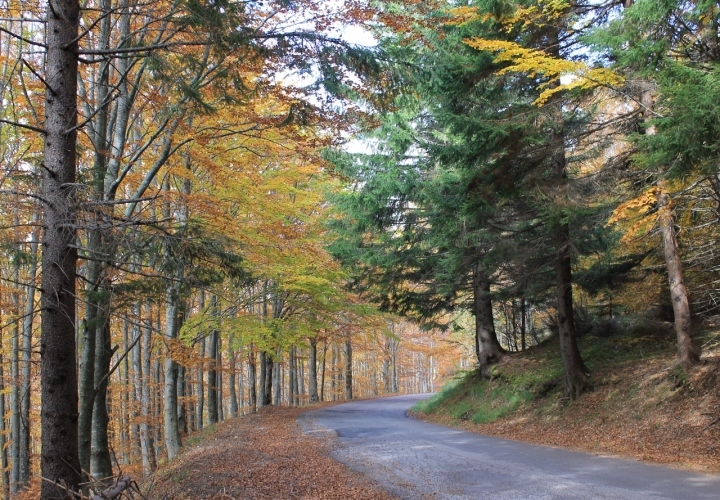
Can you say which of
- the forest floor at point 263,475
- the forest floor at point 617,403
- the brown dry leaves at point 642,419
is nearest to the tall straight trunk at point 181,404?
the forest floor at point 263,475

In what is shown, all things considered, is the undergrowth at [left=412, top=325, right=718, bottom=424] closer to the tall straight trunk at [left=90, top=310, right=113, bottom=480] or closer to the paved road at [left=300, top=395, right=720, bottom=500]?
the paved road at [left=300, top=395, right=720, bottom=500]

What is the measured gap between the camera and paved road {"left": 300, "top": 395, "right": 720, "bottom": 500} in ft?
19.3

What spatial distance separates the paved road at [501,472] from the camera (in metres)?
5.87

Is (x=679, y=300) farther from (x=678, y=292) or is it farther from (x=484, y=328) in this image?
(x=484, y=328)

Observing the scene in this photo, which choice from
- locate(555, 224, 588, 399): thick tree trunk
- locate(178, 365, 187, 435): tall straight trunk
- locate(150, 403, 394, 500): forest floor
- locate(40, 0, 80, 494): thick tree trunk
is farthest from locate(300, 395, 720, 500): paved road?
locate(178, 365, 187, 435): tall straight trunk

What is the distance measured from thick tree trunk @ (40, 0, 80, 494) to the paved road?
4.06 meters

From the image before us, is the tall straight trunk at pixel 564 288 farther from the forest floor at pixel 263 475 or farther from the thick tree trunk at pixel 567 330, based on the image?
the forest floor at pixel 263 475

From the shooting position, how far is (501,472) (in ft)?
23.6

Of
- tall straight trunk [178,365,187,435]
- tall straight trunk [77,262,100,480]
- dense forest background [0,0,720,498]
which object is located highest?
dense forest background [0,0,720,498]

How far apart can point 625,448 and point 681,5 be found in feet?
25.0

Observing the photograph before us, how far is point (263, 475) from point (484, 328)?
11.7 metres

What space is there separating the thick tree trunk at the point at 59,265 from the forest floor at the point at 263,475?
1.13 meters

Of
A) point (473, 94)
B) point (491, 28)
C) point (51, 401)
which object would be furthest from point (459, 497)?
point (491, 28)

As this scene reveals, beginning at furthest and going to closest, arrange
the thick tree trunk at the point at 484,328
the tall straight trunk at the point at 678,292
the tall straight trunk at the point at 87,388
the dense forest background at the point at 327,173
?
the thick tree trunk at the point at 484,328 → the tall straight trunk at the point at 678,292 → the tall straight trunk at the point at 87,388 → the dense forest background at the point at 327,173
